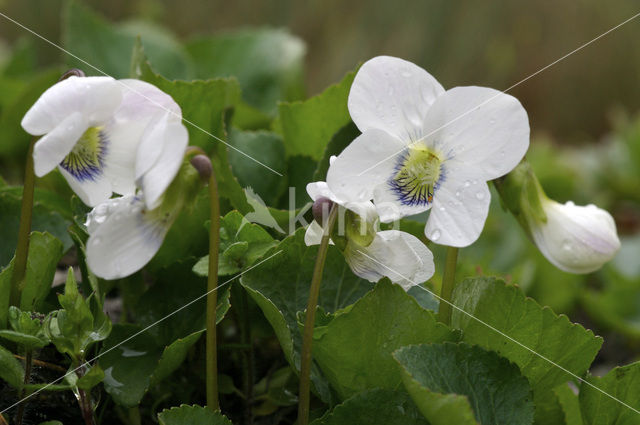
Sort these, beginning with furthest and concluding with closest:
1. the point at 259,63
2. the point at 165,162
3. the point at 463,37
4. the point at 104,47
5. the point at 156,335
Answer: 1. the point at 463,37
2. the point at 259,63
3. the point at 104,47
4. the point at 156,335
5. the point at 165,162

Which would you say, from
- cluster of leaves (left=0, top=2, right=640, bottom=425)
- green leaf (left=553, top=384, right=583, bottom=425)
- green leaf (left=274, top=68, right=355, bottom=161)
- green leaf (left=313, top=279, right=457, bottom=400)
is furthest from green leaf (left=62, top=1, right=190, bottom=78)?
green leaf (left=553, top=384, right=583, bottom=425)

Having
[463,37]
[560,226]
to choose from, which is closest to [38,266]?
[560,226]

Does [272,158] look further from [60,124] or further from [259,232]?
[60,124]

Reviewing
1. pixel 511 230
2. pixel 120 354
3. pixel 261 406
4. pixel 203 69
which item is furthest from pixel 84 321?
pixel 511 230

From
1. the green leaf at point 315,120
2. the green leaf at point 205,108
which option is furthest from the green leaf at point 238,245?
the green leaf at point 315,120

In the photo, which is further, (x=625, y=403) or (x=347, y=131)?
(x=347, y=131)

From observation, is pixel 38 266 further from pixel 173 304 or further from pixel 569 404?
pixel 569 404

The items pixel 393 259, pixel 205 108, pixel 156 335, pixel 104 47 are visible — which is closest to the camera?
pixel 393 259
